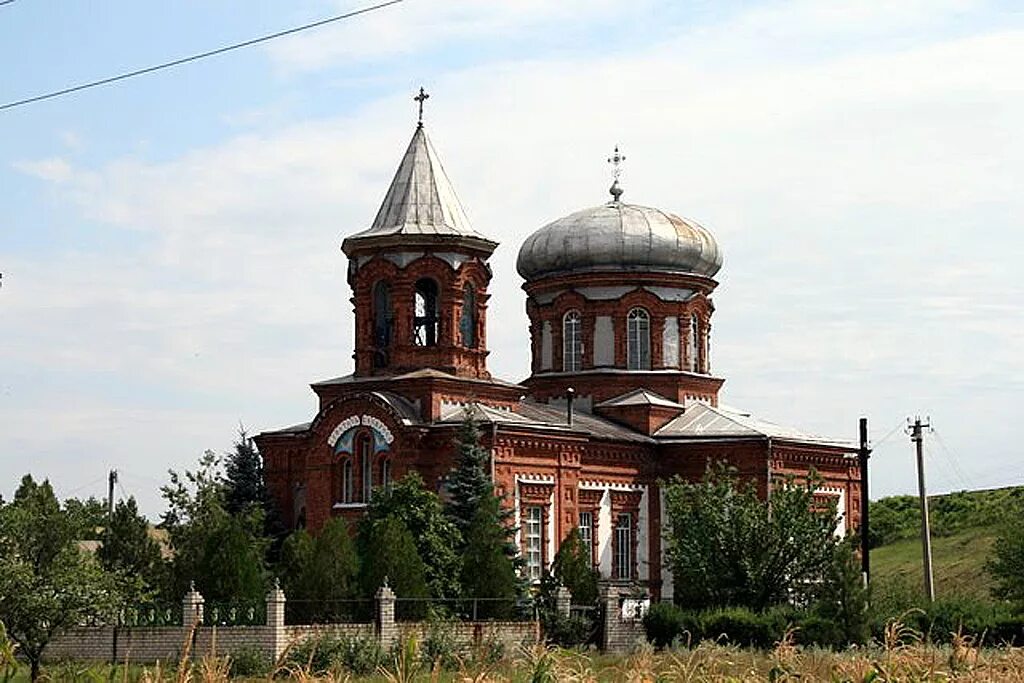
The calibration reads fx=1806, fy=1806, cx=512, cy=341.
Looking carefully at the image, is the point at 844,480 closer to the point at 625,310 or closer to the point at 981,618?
the point at 625,310

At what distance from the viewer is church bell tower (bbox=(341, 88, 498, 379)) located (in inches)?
1554

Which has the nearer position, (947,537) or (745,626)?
(745,626)

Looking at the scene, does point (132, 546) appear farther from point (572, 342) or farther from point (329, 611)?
point (572, 342)

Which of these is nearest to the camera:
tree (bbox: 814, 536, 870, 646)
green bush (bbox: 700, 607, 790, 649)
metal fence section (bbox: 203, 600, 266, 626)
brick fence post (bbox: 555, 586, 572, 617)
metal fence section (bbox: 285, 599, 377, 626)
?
metal fence section (bbox: 203, 600, 266, 626)

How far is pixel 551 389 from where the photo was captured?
46.5 meters

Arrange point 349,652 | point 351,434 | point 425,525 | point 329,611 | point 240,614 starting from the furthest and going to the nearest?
point 351,434, point 425,525, point 329,611, point 240,614, point 349,652

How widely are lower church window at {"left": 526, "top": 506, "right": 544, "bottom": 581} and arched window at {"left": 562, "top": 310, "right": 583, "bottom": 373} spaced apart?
716 cm

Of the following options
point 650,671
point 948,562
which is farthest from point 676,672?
point 948,562

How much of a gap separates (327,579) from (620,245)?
15308mm

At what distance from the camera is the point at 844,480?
152 ft

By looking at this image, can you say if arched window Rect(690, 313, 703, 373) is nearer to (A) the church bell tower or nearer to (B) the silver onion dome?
(B) the silver onion dome

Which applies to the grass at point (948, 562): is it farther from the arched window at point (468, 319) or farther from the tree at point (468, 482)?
the tree at point (468, 482)

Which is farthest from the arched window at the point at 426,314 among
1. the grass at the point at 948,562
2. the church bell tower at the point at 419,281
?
the grass at the point at 948,562

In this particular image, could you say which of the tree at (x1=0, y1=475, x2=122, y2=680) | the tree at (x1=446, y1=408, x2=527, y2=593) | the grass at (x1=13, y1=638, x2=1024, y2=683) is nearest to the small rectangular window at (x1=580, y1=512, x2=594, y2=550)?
the tree at (x1=446, y1=408, x2=527, y2=593)
